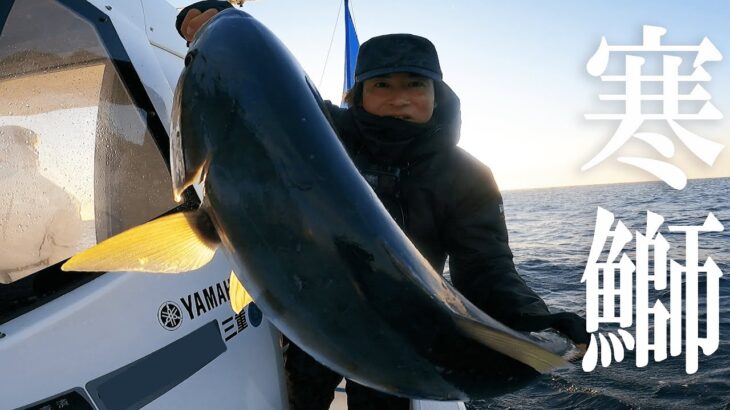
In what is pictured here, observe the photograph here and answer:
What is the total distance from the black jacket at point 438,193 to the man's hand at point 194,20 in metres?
0.05

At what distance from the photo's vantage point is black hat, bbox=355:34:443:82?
102 inches

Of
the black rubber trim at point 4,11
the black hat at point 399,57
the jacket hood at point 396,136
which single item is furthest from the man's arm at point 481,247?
the black rubber trim at point 4,11

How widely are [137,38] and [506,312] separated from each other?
2566mm

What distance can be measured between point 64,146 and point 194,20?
2.92 ft

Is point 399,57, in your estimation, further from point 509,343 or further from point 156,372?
point 156,372

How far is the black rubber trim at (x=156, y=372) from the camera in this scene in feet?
6.59

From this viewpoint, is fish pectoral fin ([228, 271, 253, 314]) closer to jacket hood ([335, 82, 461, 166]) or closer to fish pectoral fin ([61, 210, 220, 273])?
fish pectoral fin ([61, 210, 220, 273])

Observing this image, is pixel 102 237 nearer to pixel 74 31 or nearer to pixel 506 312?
pixel 74 31

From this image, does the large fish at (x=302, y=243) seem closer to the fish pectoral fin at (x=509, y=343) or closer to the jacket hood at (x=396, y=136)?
the fish pectoral fin at (x=509, y=343)

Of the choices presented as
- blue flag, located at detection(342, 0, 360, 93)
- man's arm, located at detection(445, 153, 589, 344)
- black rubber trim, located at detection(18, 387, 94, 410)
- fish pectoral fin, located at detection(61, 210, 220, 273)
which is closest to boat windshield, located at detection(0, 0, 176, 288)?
black rubber trim, located at detection(18, 387, 94, 410)

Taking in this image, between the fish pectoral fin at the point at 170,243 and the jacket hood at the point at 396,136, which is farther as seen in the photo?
the jacket hood at the point at 396,136

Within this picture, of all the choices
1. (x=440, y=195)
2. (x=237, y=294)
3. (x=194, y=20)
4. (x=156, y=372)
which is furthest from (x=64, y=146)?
(x=440, y=195)

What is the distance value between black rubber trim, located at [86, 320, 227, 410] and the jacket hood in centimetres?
130

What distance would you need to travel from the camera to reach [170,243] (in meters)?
1.45
